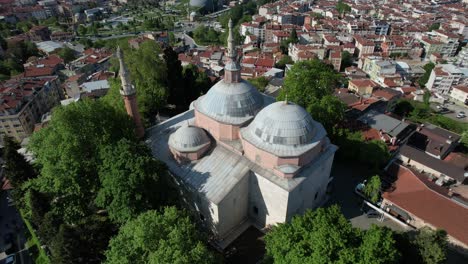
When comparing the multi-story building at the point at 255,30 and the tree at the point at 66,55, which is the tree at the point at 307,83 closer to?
the tree at the point at 66,55

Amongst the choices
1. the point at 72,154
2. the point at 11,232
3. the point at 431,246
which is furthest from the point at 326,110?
the point at 11,232

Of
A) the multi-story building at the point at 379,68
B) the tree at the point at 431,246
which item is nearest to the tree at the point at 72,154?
the tree at the point at 431,246

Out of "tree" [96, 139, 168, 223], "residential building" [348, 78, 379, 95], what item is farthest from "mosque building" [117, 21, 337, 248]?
"residential building" [348, 78, 379, 95]

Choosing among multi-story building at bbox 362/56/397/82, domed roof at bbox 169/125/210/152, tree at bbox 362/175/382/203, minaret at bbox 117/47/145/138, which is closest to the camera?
domed roof at bbox 169/125/210/152

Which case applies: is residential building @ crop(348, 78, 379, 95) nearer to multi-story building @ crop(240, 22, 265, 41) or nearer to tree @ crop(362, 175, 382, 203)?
tree @ crop(362, 175, 382, 203)

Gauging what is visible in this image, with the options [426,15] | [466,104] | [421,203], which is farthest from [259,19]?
[421,203]

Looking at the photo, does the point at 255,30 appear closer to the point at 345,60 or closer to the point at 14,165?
the point at 345,60
